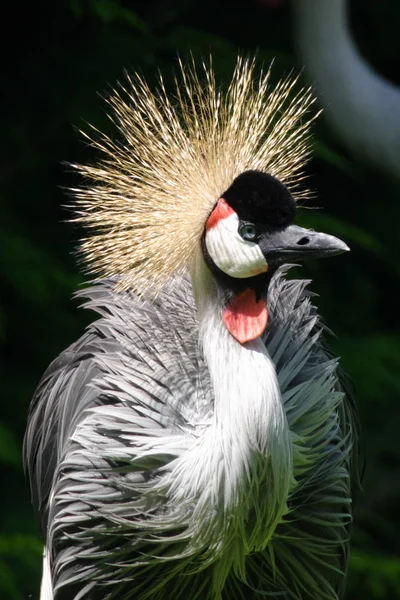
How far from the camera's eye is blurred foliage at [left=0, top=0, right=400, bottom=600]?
3.07m

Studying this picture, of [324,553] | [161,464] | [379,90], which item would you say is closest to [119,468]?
[161,464]

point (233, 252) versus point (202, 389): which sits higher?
point (233, 252)

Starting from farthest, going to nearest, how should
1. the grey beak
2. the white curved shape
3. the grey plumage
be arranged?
1. the white curved shape
2. the grey plumage
3. the grey beak

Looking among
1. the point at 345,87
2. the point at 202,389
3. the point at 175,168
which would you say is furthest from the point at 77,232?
the point at 202,389

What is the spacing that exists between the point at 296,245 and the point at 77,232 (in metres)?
1.70

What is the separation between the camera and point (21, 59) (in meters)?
3.39

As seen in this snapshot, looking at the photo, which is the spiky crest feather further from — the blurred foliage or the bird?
the blurred foliage

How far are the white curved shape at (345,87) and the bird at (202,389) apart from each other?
35.8 inches

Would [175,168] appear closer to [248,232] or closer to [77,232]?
[248,232]

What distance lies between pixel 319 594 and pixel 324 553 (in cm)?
9

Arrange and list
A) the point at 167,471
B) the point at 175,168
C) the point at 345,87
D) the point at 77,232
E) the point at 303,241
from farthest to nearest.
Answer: the point at 77,232 < the point at 345,87 < the point at 175,168 < the point at 167,471 < the point at 303,241

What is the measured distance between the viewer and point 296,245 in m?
1.71

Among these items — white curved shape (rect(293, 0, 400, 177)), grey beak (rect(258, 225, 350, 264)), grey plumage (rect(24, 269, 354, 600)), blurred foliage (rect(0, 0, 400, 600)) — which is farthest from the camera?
blurred foliage (rect(0, 0, 400, 600))

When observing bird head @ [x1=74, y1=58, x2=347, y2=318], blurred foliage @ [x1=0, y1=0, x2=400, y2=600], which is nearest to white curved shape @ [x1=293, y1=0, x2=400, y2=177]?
blurred foliage @ [x1=0, y1=0, x2=400, y2=600]
